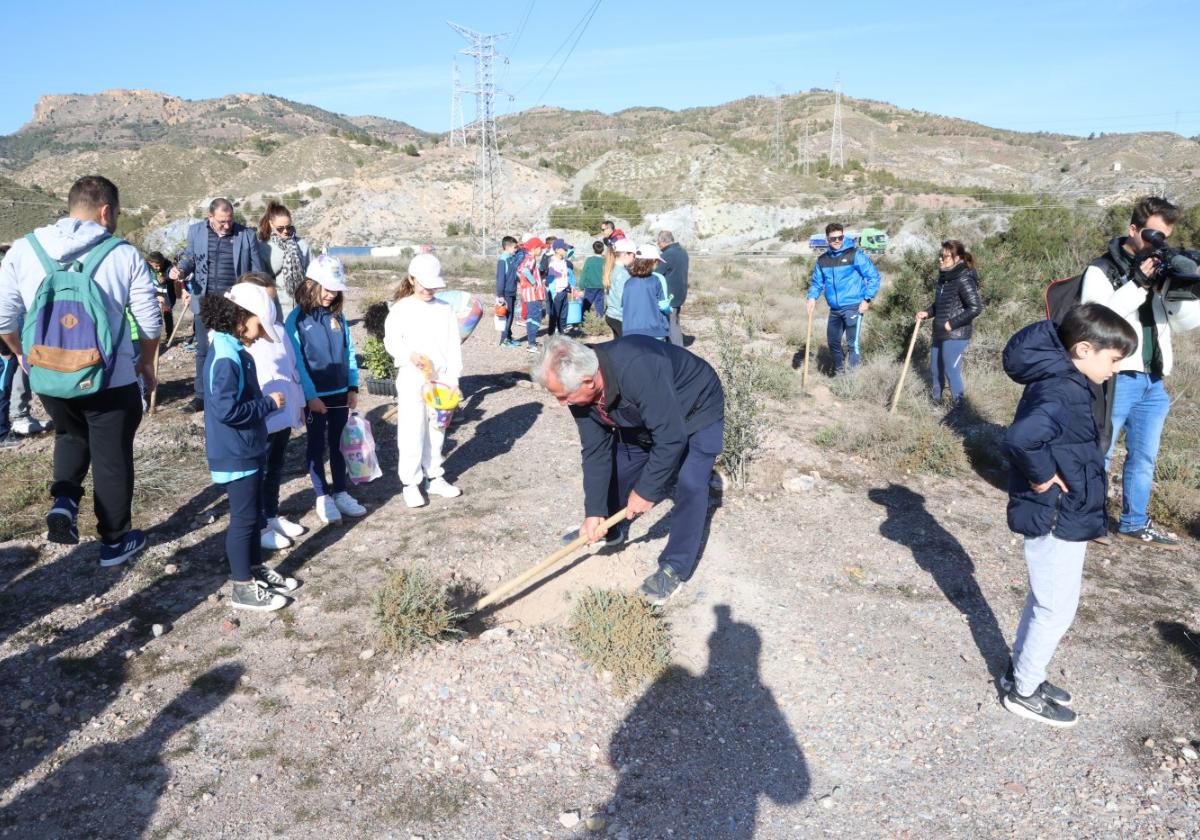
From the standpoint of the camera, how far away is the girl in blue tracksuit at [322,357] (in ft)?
15.7

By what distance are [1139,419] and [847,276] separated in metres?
3.84

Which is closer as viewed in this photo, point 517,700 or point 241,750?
point 241,750

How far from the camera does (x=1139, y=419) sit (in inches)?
191

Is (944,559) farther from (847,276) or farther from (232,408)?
(232,408)

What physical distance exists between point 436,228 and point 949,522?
149ft

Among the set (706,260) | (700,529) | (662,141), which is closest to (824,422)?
(700,529)

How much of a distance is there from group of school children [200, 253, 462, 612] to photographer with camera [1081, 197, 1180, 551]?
4.24 meters

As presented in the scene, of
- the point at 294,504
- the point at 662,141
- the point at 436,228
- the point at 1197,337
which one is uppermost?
the point at 662,141

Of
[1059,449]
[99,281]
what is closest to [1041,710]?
[1059,449]

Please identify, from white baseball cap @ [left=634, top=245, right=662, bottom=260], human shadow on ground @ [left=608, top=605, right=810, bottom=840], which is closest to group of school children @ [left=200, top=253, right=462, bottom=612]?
white baseball cap @ [left=634, top=245, right=662, bottom=260]

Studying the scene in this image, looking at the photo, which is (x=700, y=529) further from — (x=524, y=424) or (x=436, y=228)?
(x=436, y=228)

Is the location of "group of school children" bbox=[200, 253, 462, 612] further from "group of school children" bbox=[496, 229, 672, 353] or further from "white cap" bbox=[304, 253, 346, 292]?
"group of school children" bbox=[496, 229, 672, 353]

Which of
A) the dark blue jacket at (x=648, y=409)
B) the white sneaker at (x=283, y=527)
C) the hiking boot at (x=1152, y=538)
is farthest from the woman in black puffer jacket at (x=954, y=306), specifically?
the white sneaker at (x=283, y=527)

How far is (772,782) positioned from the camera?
309cm
